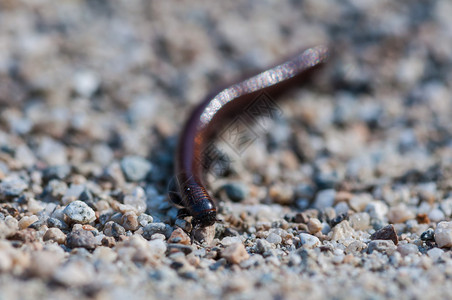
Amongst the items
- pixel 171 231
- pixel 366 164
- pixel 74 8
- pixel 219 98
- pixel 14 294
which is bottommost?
pixel 14 294

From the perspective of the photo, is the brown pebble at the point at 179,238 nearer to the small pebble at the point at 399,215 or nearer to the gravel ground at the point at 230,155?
A: the gravel ground at the point at 230,155

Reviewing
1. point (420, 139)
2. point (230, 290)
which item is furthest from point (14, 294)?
point (420, 139)

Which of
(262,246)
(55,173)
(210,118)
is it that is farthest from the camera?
(210,118)

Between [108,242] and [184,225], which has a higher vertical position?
[184,225]

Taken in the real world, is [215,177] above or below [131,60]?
below

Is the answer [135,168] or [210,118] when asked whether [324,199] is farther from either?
[135,168]

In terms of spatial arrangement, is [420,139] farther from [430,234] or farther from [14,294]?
[14,294]

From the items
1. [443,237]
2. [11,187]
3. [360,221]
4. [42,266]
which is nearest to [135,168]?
[11,187]
